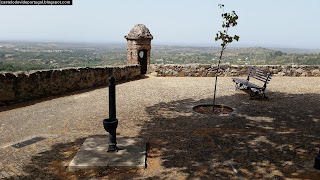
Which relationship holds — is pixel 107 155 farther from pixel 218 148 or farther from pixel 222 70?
pixel 222 70

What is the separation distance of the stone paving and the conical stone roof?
24.7 ft

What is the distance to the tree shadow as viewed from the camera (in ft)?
11.5

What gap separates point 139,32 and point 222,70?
5.53 metres

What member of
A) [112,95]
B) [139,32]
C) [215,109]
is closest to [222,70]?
[139,32]

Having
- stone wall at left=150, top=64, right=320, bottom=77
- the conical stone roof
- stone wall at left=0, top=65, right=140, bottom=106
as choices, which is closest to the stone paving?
stone wall at left=0, top=65, right=140, bottom=106

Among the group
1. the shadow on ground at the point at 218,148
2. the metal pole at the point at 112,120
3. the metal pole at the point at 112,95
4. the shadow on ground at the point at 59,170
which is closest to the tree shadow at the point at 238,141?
the shadow on ground at the point at 218,148

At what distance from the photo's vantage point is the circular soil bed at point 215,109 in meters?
6.75

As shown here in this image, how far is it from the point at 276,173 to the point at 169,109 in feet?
12.5

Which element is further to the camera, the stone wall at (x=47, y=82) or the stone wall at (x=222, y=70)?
the stone wall at (x=222, y=70)

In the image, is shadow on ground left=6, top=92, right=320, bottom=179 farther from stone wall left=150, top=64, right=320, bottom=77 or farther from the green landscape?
stone wall left=150, top=64, right=320, bottom=77

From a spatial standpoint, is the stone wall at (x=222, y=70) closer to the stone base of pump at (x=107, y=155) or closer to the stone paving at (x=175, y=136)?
the stone paving at (x=175, y=136)

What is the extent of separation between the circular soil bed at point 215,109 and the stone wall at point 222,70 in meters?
7.14

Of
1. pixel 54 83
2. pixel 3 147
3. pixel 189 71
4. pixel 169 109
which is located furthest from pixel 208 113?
pixel 189 71

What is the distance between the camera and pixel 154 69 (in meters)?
14.7
